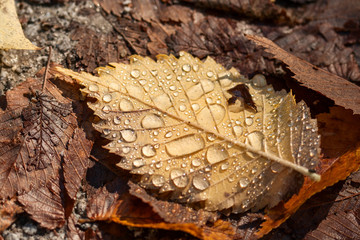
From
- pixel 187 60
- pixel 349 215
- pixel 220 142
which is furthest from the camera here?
pixel 187 60

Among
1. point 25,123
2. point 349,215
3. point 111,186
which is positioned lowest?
point 349,215

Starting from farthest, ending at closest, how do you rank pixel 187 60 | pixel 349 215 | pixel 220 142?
pixel 187 60
pixel 349 215
pixel 220 142

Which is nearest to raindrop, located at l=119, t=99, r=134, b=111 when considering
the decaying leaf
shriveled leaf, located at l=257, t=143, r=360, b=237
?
the decaying leaf

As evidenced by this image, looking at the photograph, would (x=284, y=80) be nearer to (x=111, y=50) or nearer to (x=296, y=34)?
(x=296, y=34)

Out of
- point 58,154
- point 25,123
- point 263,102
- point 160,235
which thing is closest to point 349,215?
point 263,102

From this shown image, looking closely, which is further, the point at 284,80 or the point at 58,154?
the point at 284,80

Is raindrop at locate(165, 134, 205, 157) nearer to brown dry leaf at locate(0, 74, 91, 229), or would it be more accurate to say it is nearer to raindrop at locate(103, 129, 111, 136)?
raindrop at locate(103, 129, 111, 136)

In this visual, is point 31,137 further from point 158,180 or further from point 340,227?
point 340,227
